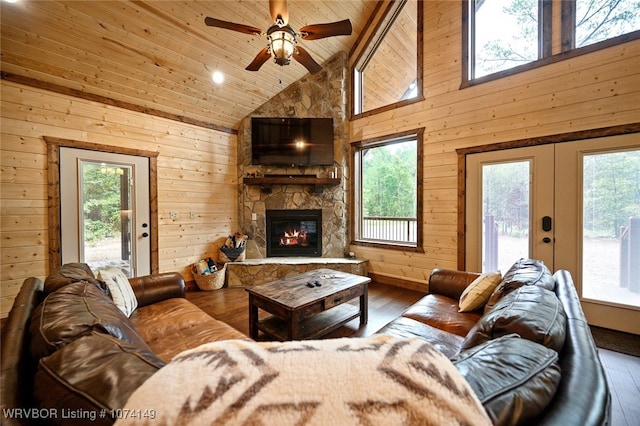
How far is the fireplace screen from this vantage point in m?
4.74

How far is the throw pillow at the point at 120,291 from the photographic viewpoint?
1.90 m

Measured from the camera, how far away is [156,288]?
2.34 m

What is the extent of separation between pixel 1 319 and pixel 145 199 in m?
1.90

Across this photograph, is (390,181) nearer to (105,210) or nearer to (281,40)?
(281,40)

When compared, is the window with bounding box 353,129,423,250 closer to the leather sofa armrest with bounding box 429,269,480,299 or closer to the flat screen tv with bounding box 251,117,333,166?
the flat screen tv with bounding box 251,117,333,166

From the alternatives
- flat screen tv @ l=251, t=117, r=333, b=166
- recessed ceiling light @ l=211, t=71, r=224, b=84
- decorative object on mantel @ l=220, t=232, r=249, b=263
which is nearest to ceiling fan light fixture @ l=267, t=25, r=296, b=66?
recessed ceiling light @ l=211, t=71, r=224, b=84

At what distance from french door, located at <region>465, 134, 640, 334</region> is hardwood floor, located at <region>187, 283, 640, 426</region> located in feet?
2.55

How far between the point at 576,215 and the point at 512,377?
323 centimetres

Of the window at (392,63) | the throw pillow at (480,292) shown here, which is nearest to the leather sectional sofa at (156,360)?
the throw pillow at (480,292)

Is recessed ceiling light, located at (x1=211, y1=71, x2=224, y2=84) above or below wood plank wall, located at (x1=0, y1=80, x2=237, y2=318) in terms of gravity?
above

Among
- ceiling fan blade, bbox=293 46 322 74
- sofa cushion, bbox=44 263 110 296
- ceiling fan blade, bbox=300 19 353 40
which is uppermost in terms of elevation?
ceiling fan blade, bbox=300 19 353 40

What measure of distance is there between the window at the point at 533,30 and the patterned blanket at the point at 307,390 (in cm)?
410

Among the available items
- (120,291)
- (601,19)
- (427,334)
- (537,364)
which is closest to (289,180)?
(120,291)

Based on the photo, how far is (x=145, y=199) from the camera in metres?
3.80
